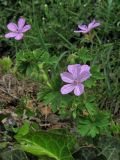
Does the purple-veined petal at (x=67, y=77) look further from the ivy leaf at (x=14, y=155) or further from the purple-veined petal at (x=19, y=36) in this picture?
the purple-veined petal at (x=19, y=36)

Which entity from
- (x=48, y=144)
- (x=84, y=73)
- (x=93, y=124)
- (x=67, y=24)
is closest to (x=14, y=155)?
(x=48, y=144)

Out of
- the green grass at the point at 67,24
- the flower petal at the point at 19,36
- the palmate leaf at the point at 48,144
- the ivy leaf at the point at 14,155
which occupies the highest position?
the green grass at the point at 67,24

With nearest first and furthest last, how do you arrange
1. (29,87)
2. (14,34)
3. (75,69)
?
1. (75,69)
2. (14,34)
3. (29,87)

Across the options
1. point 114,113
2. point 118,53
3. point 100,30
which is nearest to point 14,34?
point 114,113

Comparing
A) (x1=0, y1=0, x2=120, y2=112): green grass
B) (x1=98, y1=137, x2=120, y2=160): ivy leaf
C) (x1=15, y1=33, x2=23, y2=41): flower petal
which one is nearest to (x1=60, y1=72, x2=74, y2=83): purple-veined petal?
(x1=98, y1=137, x2=120, y2=160): ivy leaf

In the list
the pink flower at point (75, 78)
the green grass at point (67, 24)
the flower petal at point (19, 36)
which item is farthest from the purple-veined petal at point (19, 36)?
the green grass at point (67, 24)

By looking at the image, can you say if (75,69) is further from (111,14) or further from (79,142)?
(111,14)
